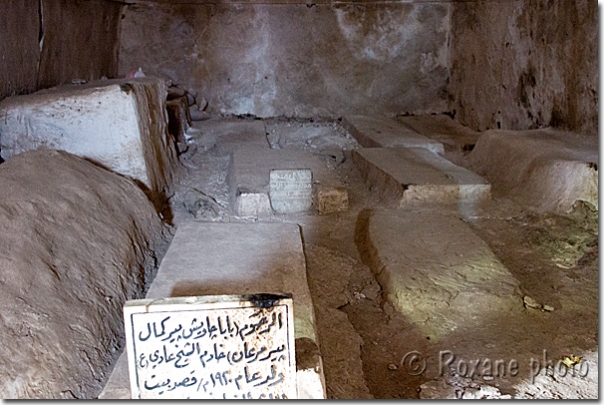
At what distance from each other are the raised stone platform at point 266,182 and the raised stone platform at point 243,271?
0.71 metres

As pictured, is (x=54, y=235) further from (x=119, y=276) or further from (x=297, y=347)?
(x=297, y=347)

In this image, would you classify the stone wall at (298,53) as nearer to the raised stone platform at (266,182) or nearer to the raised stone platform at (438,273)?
the raised stone platform at (266,182)

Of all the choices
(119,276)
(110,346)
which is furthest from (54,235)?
(110,346)

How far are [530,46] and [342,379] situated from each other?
422cm

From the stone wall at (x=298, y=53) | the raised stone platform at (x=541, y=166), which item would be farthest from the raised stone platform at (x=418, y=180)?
the stone wall at (x=298, y=53)

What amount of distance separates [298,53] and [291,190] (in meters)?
3.50

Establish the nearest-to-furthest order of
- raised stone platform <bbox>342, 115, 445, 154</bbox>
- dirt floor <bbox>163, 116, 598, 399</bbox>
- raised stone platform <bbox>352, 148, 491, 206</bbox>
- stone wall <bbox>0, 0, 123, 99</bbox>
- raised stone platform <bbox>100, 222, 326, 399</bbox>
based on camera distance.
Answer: raised stone platform <bbox>100, 222, 326, 399</bbox> < dirt floor <bbox>163, 116, 598, 399</bbox> < stone wall <bbox>0, 0, 123, 99</bbox> < raised stone platform <bbox>352, 148, 491, 206</bbox> < raised stone platform <bbox>342, 115, 445, 154</bbox>

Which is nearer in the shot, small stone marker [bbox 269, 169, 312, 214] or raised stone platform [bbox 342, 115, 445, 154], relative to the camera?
small stone marker [bbox 269, 169, 312, 214]

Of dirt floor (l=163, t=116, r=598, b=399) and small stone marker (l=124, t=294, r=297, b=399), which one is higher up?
small stone marker (l=124, t=294, r=297, b=399)

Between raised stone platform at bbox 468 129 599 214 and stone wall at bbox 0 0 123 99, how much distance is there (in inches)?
149

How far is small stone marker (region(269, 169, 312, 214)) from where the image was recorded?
441 cm

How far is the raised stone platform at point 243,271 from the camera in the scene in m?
2.10

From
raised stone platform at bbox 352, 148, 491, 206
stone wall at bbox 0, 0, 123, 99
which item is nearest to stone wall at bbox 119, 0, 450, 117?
stone wall at bbox 0, 0, 123, 99

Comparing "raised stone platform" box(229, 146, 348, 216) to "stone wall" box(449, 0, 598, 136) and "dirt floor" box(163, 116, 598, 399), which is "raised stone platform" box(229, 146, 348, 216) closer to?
"dirt floor" box(163, 116, 598, 399)
